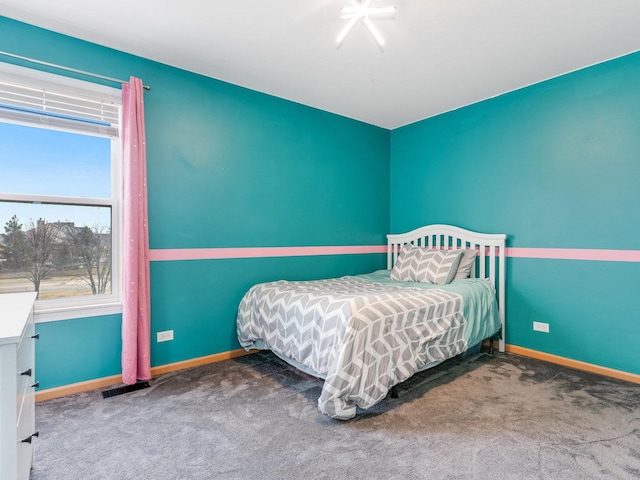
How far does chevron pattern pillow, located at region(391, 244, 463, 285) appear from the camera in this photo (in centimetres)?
308

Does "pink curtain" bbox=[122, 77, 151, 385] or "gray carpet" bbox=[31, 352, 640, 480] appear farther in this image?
"pink curtain" bbox=[122, 77, 151, 385]

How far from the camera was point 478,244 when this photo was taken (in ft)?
11.0

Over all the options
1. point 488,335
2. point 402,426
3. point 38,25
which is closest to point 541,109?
point 488,335

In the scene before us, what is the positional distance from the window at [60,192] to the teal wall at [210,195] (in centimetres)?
17

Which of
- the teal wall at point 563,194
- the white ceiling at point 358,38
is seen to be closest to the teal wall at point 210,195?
the white ceiling at point 358,38

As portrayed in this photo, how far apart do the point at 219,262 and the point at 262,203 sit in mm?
675

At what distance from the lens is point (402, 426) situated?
73.5 inches

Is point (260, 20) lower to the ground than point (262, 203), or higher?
higher

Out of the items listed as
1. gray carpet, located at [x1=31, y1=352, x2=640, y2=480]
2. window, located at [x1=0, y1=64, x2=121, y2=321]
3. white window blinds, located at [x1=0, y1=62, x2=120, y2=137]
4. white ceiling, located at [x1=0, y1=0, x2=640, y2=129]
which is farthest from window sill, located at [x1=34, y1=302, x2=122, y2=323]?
white ceiling, located at [x1=0, y1=0, x2=640, y2=129]

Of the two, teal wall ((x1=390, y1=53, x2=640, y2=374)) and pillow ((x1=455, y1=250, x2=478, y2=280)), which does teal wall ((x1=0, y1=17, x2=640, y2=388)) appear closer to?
teal wall ((x1=390, y1=53, x2=640, y2=374))

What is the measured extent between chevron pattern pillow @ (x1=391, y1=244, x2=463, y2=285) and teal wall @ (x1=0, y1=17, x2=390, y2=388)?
2.31 feet

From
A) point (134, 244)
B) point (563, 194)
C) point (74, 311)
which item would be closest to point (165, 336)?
point (74, 311)

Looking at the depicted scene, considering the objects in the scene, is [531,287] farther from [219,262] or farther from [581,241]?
[219,262]

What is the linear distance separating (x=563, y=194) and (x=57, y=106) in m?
3.86
